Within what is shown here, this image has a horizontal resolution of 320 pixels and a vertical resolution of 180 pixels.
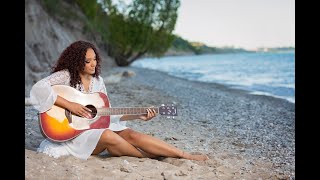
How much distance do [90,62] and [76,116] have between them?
0.43 m

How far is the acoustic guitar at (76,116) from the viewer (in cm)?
339

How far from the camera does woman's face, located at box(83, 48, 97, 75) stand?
351 centimetres

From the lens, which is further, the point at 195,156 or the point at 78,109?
the point at 195,156

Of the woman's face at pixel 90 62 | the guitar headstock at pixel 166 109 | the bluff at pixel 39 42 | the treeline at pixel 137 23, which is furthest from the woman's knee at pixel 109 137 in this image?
the treeline at pixel 137 23

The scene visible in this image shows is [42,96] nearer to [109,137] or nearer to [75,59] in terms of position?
[75,59]

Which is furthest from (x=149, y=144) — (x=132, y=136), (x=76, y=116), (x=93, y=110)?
(x=76, y=116)

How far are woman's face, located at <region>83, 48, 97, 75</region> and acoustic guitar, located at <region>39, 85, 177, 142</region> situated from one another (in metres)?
0.18

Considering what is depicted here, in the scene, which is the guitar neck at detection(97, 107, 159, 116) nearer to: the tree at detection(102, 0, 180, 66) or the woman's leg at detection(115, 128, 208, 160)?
the woman's leg at detection(115, 128, 208, 160)

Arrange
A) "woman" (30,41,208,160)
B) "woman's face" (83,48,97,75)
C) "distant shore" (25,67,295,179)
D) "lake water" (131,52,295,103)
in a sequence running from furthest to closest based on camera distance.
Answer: "lake water" (131,52,295,103) < "woman's face" (83,48,97,75) < "woman" (30,41,208,160) < "distant shore" (25,67,295,179)

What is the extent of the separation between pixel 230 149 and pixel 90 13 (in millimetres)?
19470

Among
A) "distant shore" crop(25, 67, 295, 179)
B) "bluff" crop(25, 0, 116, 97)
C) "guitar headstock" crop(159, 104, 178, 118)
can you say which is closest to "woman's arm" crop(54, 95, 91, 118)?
"distant shore" crop(25, 67, 295, 179)

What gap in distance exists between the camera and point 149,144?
363 centimetres

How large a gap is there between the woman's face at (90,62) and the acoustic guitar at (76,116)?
18 centimetres
